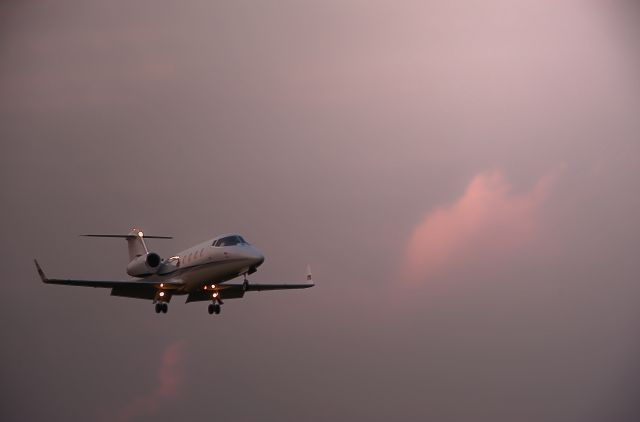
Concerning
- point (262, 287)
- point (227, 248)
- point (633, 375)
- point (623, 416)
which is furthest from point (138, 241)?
point (633, 375)

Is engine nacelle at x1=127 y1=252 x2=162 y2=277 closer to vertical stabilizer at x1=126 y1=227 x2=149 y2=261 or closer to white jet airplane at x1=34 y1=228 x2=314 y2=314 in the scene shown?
white jet airplane at x1=34 y1=228 x2=314 y2=314

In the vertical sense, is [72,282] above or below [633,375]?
below

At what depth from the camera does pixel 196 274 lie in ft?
180

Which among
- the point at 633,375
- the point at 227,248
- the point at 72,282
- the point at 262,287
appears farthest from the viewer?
the point at 633,375

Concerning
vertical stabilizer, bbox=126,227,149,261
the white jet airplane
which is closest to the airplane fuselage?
the white jet airplane

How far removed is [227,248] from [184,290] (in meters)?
4.77

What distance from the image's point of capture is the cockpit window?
53.8m

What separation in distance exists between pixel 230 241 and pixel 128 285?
8.02 metres

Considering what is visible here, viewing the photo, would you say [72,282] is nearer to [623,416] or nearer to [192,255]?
[192,255]

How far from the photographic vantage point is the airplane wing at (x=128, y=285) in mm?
56544

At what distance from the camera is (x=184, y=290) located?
5666 centimetres

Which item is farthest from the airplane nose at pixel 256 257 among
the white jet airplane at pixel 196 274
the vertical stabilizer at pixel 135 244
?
the vertical stabilizer at pixel 135 244

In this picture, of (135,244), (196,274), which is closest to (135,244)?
(135,244)

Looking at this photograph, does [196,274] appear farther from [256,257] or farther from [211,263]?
[256,257]
